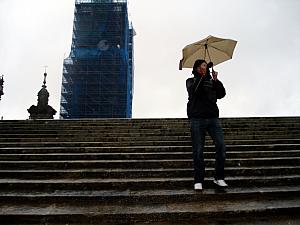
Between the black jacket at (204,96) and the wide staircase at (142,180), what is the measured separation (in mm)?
940

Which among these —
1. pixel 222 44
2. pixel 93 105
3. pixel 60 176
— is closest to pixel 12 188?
pixel 60 176

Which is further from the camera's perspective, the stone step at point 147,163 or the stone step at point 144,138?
the stone step at point 144,138

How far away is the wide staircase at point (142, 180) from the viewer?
3.24 meters

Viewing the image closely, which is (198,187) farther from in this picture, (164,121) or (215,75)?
(164,121)

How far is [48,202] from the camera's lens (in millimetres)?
3680

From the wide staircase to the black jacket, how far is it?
0.94 m

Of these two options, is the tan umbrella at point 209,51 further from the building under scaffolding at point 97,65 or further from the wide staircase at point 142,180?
the building under scaffolding at point 97,65

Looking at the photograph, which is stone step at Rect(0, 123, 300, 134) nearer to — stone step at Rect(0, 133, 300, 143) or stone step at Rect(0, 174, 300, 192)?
stone step at Rect(0, 133, 300, 143)

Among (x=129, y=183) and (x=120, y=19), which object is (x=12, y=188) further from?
(x=120, y=19)

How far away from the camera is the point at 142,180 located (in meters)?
4.15

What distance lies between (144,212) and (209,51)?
242 centimetres

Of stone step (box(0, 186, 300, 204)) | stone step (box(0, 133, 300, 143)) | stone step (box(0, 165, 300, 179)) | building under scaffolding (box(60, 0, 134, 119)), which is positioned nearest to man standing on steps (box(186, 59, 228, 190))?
stone step (box(0, 186, 300, 204))

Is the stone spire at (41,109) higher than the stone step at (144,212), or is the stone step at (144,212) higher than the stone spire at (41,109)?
the stone spire at (41,109)

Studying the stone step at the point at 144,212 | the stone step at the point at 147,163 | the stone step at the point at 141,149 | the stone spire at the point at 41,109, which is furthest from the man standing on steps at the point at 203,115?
the stone spire at the point at 41,109
